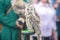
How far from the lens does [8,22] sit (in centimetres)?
130

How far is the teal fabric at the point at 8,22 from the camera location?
4.26 feet

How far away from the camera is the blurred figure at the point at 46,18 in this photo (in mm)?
1335

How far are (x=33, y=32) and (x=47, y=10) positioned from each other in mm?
226

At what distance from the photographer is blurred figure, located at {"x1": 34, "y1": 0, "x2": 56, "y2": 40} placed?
1.34m

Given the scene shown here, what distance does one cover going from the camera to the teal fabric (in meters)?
1.30

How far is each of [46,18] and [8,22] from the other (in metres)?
0.33

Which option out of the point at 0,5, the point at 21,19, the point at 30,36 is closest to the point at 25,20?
the point at 21,19

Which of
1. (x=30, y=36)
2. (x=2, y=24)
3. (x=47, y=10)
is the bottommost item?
(x=30, y=36)

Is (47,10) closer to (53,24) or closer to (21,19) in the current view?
(53,24)

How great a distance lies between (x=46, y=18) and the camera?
4.41 feet

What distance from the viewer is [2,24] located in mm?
1304

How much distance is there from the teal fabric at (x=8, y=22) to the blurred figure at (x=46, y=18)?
0.68 feet

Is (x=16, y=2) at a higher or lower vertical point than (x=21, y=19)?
higher

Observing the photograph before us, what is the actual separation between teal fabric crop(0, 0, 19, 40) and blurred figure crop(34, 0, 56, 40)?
0.21m
